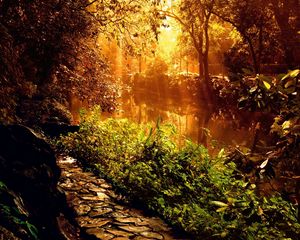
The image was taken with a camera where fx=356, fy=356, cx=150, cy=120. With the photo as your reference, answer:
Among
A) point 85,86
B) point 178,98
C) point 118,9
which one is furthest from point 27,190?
point 178,98

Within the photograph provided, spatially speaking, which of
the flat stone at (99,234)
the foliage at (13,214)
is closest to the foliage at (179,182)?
the flat stone at (99,234)

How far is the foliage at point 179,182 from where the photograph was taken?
507cm

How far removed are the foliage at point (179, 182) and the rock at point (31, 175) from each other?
2.07 m

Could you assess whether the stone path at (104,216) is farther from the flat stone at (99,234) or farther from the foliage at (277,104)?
the foliage at (277,104)

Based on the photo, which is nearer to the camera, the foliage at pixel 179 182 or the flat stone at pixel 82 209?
the foliage at pixel 179 182

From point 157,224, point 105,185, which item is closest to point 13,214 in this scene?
point 157,224

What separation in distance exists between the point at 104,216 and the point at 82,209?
0.45 metres

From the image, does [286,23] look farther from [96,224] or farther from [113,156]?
[96,224]

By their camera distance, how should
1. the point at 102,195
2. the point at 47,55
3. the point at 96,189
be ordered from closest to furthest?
1. the point at 102,195
2. the point at 96,189
3. the point at 47,55

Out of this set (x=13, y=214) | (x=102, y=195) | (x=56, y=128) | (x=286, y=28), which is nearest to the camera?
(x=13, y=214)

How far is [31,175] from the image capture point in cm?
432

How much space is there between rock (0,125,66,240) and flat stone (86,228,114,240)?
84 centimetres

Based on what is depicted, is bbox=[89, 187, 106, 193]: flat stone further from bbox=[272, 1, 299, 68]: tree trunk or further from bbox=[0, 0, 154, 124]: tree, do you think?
bbox=[272, 1, 299, 68]: tree trunk

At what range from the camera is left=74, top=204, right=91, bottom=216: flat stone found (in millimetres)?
5963
